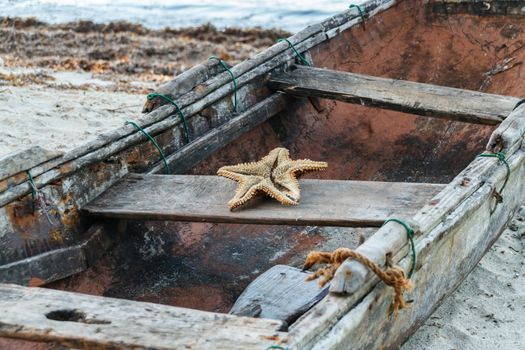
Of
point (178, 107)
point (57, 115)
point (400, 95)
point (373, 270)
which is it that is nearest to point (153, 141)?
point (178, 107)

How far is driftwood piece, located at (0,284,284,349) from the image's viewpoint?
98.2 inches

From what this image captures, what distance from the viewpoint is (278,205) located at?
373 centimetres

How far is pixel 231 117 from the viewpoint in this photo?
4938mm

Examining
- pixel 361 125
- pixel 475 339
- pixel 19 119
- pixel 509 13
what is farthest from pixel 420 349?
pixel 19 119

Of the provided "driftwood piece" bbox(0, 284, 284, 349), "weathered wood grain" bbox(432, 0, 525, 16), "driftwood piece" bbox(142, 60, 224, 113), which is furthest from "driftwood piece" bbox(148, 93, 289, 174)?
"weathered wood grain" bbox(432, 0, 525, 16)

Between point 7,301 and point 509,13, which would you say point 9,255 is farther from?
point 509,13

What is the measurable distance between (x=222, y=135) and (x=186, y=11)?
1474 centimetres

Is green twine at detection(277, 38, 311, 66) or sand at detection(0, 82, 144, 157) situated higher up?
green twine at detection(277, 38, 311, 66)

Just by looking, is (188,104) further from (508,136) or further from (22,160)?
(508,136)

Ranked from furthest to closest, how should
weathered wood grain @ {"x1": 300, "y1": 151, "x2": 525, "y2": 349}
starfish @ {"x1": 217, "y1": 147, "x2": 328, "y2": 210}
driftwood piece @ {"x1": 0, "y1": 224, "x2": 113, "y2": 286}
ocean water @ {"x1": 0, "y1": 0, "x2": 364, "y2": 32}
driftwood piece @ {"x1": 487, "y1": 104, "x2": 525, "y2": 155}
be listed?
1. ocean water @ {"x1": 0, "y1": 0, "x2": 364, "y2": 32}
2. driftwood piece @ {"x1": 487, "y1": 104, "x2": 525, "y2": 155}
3. starfish @ {"x1": 217, "y1": 147, "x2": 328, "y2": 210}
4. driftwood piece @ {"x1": 0, "y1": 224, "x2": 113, "y2": 286}
5. weathered wood grain @ {"x1": 300, "y1": 151, "x2": 525, "y2": 349}

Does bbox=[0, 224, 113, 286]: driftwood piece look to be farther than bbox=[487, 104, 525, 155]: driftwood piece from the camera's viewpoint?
No

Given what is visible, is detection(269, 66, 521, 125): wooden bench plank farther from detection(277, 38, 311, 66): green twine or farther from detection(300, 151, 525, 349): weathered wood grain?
detection(300, 151, 525, 349): weathered wood grain

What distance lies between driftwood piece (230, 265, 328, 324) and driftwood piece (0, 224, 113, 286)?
94 cm

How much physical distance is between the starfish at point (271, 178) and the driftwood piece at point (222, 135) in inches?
26.8
